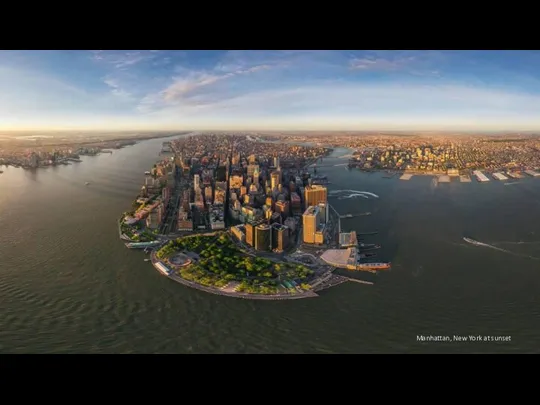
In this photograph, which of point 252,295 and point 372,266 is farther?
point 372,266

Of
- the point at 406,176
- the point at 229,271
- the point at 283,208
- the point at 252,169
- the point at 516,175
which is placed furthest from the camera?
the point at 252,169

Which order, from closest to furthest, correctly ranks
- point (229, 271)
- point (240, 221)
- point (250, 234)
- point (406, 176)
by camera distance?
point (229, 271) → point (250, 234) → point (240, 221) → point (406, 176)

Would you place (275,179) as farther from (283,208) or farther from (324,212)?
A: (324,212)

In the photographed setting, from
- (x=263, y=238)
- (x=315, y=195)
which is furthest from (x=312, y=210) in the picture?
(x=263, y=238)

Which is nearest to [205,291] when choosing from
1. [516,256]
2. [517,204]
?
[516,256]

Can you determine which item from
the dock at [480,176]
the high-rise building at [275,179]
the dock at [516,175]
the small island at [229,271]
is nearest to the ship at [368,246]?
the small island at [229,271]

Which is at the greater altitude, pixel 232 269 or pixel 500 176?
pixel 500 176

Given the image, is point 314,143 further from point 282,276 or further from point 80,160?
point 80,160

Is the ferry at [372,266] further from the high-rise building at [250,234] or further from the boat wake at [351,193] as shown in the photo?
the boat wake at [351,193]
